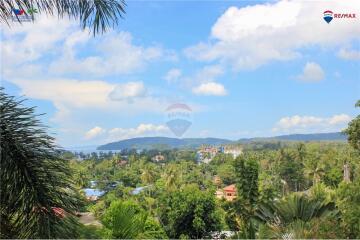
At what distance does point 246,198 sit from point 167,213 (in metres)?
5.14

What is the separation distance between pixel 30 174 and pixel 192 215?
23354 mm

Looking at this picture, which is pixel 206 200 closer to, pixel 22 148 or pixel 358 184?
pixel 358 184

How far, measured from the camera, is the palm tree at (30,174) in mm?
1575

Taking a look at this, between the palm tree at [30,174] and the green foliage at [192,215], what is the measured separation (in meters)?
22.5

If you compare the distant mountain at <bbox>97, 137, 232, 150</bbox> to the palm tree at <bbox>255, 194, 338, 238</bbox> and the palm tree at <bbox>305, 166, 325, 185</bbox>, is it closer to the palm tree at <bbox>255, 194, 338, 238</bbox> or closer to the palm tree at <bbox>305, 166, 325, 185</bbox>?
the palm tree at <bbox>305, 166, 325, 185</bbox>

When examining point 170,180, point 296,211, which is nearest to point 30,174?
point 296,211

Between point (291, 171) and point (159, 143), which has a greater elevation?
point (159, 143)

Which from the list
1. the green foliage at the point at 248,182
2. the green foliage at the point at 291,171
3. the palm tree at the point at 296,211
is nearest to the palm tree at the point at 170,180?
the green foliage at the point at 248,182

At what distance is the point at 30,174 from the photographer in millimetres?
1601

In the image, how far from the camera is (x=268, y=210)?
8.04m

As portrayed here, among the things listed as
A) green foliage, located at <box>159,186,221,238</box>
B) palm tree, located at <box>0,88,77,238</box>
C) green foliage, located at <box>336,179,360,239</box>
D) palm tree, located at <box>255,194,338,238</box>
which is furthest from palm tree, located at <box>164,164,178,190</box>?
palm tree, located at <box>0,88,77,238</box>

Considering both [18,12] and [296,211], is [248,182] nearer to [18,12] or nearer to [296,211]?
[296,211]

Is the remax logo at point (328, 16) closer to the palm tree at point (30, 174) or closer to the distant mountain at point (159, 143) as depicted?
the palm tree at point (30, 174)

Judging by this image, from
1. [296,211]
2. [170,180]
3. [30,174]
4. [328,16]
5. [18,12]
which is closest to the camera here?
[30,174]
